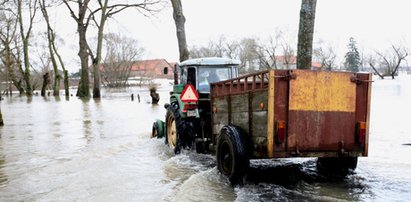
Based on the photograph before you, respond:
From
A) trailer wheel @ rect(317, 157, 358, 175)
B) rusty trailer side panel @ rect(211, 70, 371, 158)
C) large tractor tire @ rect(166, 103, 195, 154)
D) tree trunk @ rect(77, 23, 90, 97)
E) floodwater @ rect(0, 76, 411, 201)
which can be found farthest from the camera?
tree trunk @ rect(77, 23, 90, 97)

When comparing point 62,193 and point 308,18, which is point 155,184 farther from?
point 308,18

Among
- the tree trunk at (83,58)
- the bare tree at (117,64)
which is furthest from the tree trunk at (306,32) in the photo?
the bare tree at (117,64)

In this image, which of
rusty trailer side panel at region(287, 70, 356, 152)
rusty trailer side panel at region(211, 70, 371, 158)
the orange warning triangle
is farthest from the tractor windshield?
rusty trailer side panel at region(287, 70, 356, 152)

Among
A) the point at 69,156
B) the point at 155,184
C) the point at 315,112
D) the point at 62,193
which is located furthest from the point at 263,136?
the point at 69,156

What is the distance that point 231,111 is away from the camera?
7422 millimetres

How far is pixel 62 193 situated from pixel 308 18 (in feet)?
26.2

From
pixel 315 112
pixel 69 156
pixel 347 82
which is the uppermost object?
pixel 347 82

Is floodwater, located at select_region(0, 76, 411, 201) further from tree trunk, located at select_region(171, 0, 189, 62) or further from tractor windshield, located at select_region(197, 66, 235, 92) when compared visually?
tree trunk, located at select_region(171, 0, 189, 62)

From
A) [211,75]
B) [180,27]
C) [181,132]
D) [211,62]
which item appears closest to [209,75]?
[211,75]

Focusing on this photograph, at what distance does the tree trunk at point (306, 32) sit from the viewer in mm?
11555

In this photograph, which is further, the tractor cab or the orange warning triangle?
the tractor cab

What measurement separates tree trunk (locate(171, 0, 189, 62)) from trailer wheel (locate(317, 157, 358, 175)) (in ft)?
40.0

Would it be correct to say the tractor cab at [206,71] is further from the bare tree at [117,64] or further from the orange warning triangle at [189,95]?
the bare tree at [117,64]

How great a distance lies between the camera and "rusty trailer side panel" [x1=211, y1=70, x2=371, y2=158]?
20.3 ft
